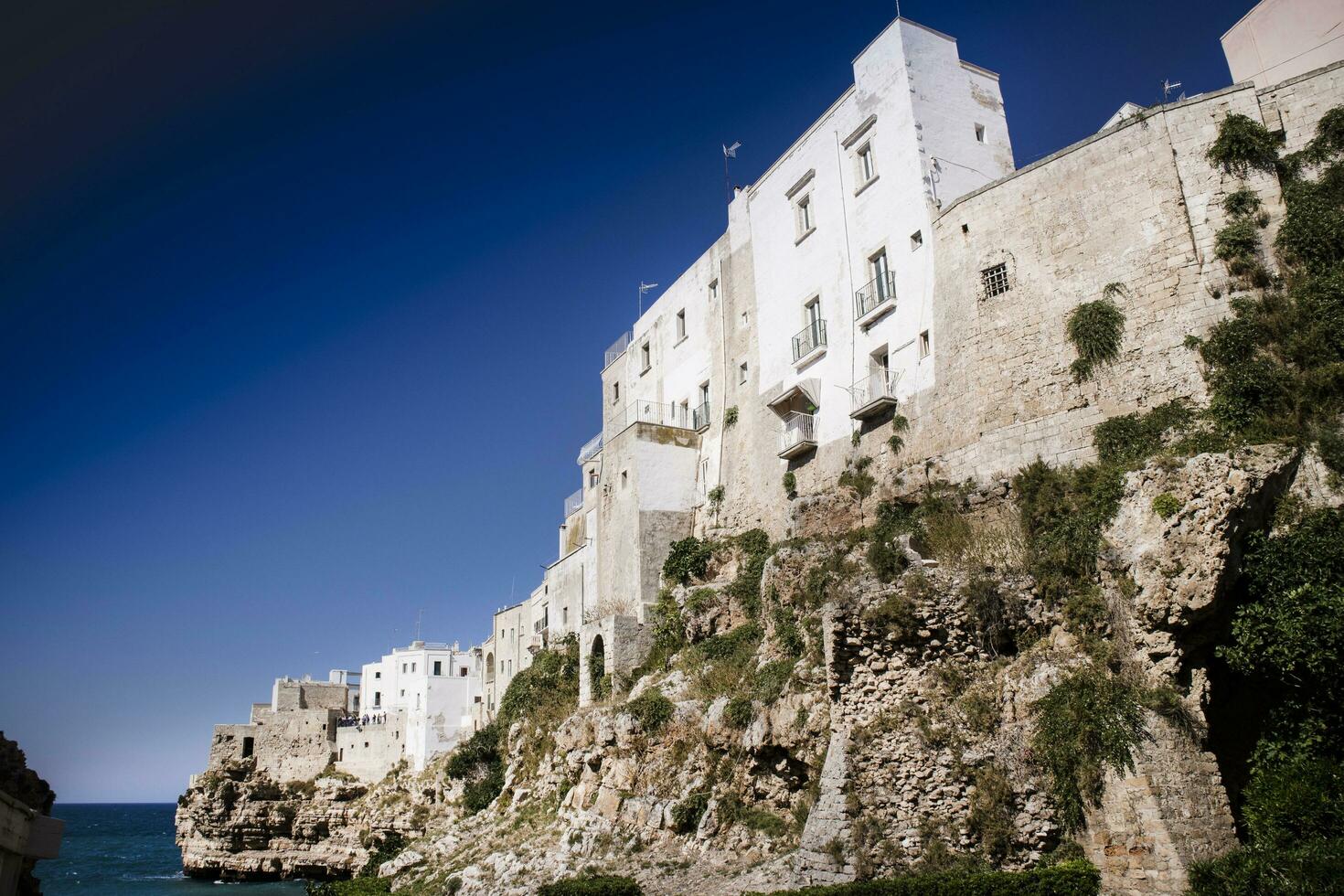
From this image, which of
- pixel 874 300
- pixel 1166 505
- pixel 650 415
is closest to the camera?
pixel 1166 505

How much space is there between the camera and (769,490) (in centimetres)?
2933

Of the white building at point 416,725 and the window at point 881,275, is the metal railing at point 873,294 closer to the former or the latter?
the window at point 881,275

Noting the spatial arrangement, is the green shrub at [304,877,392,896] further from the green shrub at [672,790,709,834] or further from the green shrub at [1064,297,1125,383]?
the green shrub at [1064,297,1125,383]

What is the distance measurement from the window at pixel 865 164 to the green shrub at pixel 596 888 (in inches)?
763

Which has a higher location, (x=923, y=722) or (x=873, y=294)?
(x=873, y=294)

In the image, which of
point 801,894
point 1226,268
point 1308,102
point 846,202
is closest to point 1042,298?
point 1226,268

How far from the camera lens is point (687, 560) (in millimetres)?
30359

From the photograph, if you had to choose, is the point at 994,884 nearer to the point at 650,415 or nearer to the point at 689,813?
the point at 689,813

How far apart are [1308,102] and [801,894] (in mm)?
18067

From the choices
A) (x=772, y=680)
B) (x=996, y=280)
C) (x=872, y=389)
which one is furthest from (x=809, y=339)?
(x=772, y=680)

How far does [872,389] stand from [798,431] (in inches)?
133

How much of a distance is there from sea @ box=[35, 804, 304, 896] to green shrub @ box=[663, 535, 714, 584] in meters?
24.7

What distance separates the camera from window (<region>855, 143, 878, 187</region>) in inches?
1056

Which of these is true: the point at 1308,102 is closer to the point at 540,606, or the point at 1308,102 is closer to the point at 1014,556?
the point at 1014,556
